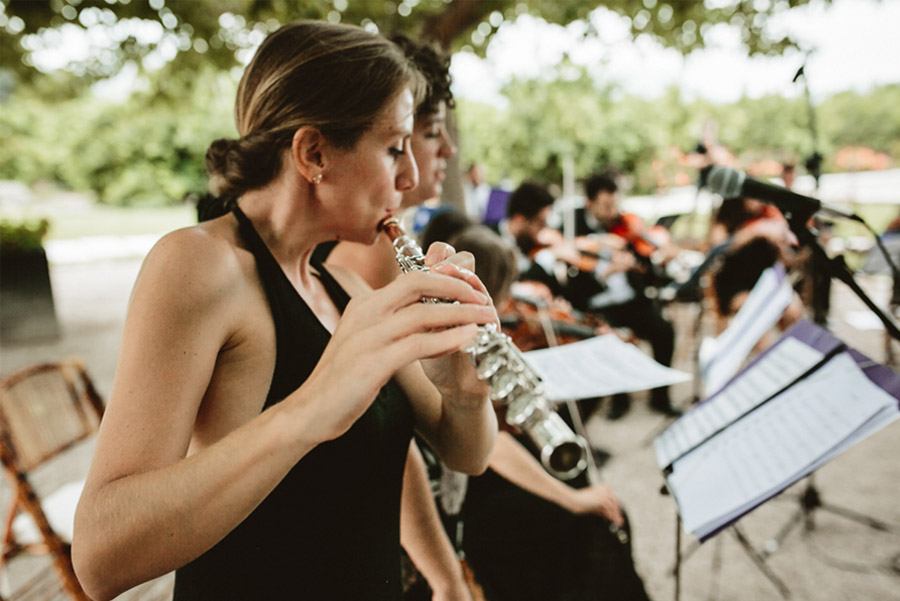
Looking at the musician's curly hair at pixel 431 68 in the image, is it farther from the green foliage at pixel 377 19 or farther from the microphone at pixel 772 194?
the green foliage at pixel 377 19

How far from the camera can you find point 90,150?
918 inches

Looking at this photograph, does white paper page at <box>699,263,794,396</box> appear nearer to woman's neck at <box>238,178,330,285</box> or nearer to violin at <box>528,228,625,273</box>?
woman's neck at <box>238,178,330,285</box>

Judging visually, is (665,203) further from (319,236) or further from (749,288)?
(319,236)

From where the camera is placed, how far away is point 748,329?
2.18 meters

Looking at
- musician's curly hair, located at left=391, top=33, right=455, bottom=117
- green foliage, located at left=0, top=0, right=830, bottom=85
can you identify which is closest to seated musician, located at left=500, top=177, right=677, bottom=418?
green foliage, located at left=0, top=0, right=830, bottom=85

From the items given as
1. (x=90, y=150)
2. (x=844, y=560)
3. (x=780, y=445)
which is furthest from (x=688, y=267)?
(x=90, y=150)

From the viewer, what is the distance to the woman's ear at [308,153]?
1047mm

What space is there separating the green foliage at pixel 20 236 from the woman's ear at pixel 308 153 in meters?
8.22

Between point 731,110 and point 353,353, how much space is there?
18955 millimetres

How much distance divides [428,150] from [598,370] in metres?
0.94

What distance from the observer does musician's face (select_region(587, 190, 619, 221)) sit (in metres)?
6.04

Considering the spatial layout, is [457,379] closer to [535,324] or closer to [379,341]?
[379,341]

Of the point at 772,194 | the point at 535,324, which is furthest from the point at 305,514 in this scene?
the point at 535,324

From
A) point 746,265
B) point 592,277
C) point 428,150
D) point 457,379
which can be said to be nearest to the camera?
point 457,379
